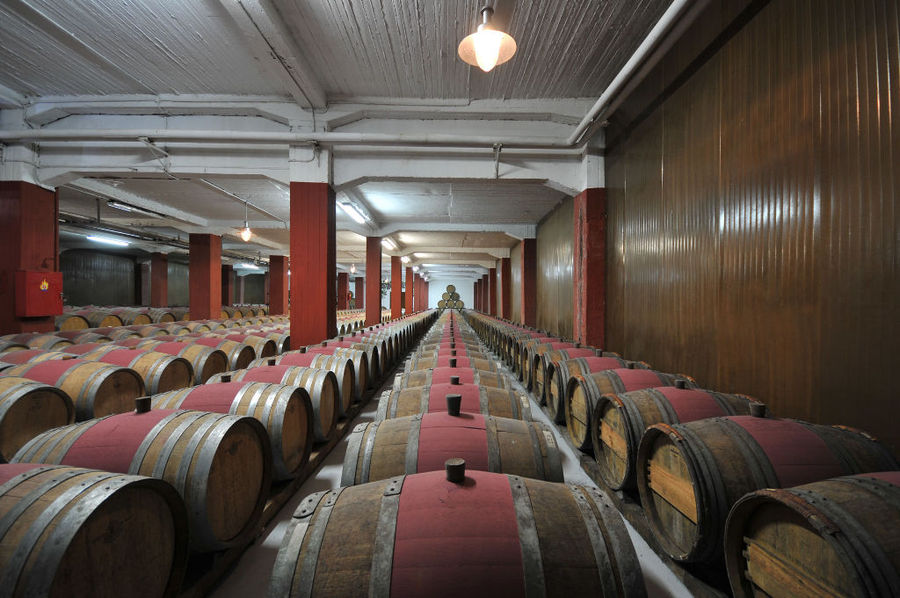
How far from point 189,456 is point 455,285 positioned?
4346cm

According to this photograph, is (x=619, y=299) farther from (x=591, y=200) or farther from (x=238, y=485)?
(x=238, y=485)

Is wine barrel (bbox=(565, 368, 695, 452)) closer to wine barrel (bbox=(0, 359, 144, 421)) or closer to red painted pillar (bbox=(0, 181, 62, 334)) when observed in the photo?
wine barrel (bbox=(0, 359, 144, 421))

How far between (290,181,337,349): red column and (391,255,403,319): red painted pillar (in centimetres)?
1020

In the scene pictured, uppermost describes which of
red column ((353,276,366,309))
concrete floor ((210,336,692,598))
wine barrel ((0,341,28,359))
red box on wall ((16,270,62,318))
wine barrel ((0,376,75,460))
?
red column ((353,276,366,309))

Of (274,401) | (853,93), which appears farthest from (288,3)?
(853,93)

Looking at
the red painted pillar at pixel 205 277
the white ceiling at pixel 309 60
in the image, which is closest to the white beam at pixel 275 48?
the white ceiling at pixel 309 60

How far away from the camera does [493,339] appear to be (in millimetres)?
11219

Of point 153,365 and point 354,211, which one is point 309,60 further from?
point 354,211

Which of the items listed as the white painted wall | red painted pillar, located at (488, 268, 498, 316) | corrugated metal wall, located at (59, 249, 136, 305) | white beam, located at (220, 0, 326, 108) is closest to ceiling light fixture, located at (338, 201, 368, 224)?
white beam, located at (220, 0, 326, 108)

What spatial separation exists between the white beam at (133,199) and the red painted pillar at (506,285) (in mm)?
13750

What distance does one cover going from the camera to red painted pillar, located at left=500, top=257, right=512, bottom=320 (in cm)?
1914

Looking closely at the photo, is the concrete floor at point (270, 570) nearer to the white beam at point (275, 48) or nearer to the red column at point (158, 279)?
the white beam at point (275, 48)

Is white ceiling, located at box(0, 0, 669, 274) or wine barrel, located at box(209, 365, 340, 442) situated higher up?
white ceiling, located at box(0, 0, 669, 274)

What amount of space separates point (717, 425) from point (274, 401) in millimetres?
2945
